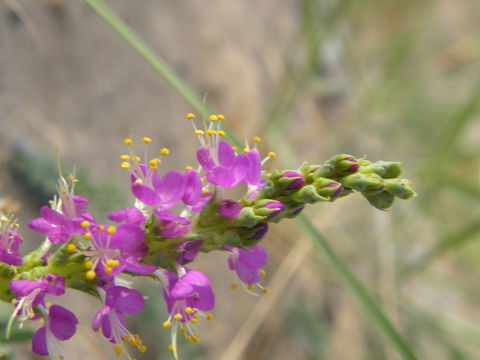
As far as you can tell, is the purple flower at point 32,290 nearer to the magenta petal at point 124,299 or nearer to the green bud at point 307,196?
the magenta petal at point 124,299

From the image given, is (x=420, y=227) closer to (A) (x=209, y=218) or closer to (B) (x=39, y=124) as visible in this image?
(B) (x=39, y=124)

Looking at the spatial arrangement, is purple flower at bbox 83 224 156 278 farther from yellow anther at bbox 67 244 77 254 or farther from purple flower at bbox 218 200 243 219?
purple flower at bbox 218 200 243 219

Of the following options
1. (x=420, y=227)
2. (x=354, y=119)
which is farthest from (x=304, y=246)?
(x=354, y=119)

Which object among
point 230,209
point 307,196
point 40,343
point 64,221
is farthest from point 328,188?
point 40,343

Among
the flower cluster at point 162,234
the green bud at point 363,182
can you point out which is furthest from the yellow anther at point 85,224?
the green bud at point 363,182

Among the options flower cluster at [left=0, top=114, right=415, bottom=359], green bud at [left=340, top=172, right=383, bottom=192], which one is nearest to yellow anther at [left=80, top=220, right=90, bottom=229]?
flower cluster at [left=0, top=114, right=415, bottom=359]

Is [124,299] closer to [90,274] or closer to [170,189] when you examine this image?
[90,274]

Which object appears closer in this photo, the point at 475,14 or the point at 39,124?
the point at 39,124
